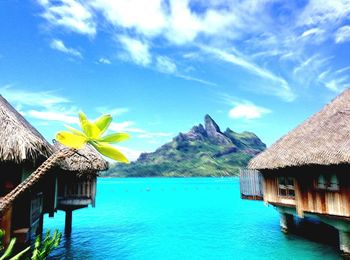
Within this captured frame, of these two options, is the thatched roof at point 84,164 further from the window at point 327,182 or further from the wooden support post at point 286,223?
the wooden support post at point 286,223

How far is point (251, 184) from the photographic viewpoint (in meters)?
17.7

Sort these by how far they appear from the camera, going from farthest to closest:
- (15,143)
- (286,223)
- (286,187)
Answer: (286,223) < (286,187) < (15,143)

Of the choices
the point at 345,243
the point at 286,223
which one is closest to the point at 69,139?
the point at 345,243

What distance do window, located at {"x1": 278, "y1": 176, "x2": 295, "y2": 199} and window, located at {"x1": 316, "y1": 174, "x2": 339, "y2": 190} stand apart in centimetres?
199

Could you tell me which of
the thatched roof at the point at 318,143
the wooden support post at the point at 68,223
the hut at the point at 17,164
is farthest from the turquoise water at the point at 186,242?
the hut at the point at 17,164

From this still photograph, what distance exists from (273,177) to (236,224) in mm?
9495

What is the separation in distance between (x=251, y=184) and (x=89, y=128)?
16185 millimetres

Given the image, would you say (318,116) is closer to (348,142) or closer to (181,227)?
(348,142)

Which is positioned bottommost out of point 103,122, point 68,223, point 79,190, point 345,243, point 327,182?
point 68,223

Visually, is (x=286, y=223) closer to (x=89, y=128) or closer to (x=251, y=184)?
(x=251, y=184)

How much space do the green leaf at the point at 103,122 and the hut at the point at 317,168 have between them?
10146 mm

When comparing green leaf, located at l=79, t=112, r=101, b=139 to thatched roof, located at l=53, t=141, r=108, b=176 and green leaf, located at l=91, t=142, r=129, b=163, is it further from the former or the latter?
thatched roof, located at l=53, t=141, r=108, b=176

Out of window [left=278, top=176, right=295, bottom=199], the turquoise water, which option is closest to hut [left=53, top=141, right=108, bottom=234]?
the turquoise water

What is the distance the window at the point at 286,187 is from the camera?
14.8m
